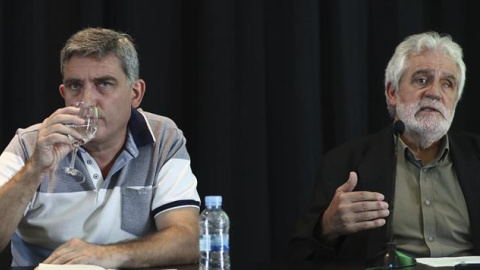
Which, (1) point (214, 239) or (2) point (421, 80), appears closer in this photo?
(1) point (214, 239)

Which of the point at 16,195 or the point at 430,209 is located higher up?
the point at 16,195

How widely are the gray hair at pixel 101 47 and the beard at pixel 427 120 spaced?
3.67 feet

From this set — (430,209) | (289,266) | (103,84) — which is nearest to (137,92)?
(103,84)

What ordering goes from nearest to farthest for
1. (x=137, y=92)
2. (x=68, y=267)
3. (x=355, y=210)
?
(x=68, y=267) → (x=355, y=210) → (x=137, y=92)

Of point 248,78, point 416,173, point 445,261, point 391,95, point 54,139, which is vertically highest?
point 248,78

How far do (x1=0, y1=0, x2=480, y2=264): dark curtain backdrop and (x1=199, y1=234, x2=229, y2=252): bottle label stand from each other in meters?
1.42

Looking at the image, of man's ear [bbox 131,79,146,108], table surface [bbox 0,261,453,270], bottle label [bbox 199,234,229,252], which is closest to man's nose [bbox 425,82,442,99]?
table surface [bbox 0,261,453,270]

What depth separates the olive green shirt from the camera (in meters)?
3.28

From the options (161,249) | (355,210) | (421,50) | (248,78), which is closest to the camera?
(161,249)

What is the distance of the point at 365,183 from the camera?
132 inches

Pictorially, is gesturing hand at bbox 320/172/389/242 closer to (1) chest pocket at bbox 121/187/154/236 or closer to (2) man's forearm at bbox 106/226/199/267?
(2) man's forearm at bbox 106/226/199/267

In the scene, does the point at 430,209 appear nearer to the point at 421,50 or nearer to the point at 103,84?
the point at 421,50

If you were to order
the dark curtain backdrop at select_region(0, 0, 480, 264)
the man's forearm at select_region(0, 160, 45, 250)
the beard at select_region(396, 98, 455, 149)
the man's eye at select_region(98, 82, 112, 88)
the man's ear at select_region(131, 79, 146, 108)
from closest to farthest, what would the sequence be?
the man's forearm at select_region(0, 160, 45, 250), the man's eye at select_region(98, 82, 112, 88), the man's ear at select_region(131, 79, 146, 108), the beard at select_region(396, 98, 455, 149), the dark curtain backdrop at select_region(0, 0, 480, 264)

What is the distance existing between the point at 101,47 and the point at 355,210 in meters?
1.03
